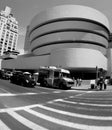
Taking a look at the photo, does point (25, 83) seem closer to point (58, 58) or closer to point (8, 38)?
point (58, 58)

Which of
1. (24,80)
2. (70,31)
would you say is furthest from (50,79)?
(70,31)

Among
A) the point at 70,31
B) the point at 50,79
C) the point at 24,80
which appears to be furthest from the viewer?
the point at 70,31

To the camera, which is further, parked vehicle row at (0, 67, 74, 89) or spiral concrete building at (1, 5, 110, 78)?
spiral concrete building at (1, 5, 110, 78)

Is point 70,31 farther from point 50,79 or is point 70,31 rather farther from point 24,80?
point 24,80

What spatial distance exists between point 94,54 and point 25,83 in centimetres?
2810

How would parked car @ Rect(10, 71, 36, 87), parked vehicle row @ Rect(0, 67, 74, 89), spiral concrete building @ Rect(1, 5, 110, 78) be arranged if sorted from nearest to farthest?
parked car @ Rect(10, 71, 36, 87), parked vehicle row @ Rect(0, 67, 74, 89), spiral concrete building @ Rect(1, 5, 110, 78)

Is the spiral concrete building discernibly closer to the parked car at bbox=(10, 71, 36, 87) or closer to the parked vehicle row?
the parked vehicle row

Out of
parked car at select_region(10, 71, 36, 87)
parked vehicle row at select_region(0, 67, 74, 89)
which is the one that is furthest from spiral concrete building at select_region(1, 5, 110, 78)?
parked car at select_region(10, 71, 36, 87)

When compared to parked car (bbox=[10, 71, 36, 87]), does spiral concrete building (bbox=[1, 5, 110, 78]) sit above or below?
above

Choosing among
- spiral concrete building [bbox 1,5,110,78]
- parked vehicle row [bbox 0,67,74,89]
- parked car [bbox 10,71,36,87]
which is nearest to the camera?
parked car [bbox 10,71,36,87]

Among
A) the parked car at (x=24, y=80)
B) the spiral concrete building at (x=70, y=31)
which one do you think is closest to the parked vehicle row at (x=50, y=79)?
the parked car at (x=24, y=80)

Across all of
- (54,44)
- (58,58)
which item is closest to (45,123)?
(58,58)

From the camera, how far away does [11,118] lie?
14.2 ft

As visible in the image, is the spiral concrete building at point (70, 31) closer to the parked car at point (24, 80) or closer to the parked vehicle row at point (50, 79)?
the parked vehicle row at point (50, 79)
